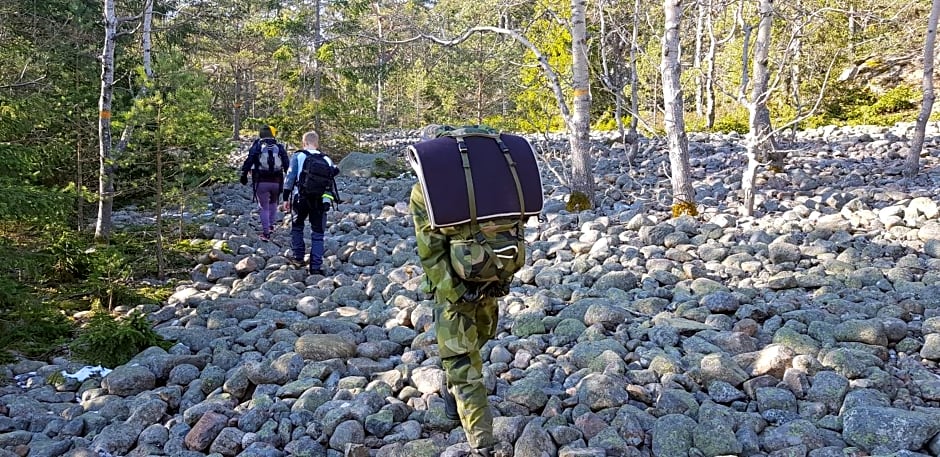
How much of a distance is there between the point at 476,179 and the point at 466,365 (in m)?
1.13

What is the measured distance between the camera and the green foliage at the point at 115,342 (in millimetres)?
5660

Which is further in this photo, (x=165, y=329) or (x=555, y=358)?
(x=165, y=329)

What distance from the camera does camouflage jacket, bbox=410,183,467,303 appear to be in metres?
3.74

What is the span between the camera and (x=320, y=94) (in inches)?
784

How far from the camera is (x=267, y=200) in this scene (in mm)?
10273

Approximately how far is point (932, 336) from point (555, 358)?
9.22 feet

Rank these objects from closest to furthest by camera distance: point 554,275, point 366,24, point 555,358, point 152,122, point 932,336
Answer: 1. point 932,336
2. point 555,358
3. point 554,275
4. point 152,122
5. point 366,24

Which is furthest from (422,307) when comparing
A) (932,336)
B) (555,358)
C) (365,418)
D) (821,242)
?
(821,242)

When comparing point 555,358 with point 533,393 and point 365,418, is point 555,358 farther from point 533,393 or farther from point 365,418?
point 365,418

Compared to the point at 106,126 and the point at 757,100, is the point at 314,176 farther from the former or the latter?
the point at 757,100

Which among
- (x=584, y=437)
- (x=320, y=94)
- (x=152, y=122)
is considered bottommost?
(x=584, y=437)

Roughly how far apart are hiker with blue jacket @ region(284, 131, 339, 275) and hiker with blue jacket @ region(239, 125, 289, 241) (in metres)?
1.45

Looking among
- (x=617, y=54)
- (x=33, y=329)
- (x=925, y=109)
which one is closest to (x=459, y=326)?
(x=33, y=329)

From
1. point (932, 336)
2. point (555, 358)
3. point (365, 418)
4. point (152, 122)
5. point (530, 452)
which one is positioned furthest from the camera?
point (152, 122)
